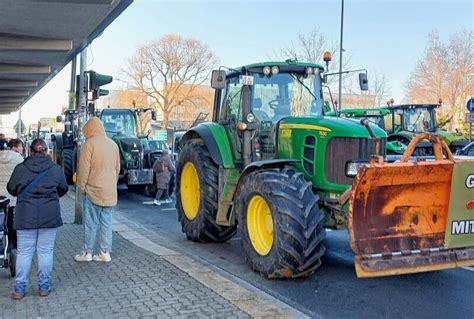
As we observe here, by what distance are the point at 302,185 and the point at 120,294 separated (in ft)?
7.83

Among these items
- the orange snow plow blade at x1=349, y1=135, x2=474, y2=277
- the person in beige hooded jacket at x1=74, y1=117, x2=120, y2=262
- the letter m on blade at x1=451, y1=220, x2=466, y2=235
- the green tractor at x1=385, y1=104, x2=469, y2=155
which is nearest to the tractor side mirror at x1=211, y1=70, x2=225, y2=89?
the person in beige hooded jacket at x1=74, y1=117, x2=120, y2=262

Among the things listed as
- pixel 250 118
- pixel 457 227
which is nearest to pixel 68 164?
pixel 250 118

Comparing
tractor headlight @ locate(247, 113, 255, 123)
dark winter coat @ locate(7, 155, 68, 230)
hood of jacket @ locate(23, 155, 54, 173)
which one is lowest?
dark winter coat @ locate(7, 155, 68, 230)

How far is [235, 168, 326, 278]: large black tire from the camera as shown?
6.00m

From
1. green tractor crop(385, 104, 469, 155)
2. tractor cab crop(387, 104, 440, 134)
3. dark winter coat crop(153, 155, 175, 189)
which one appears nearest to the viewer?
dark winter coat crop(153, 155, 175, 189)

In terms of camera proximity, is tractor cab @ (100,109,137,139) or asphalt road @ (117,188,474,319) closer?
asphalt road @ (117,188,474,319)

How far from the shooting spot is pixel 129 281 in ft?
19.5

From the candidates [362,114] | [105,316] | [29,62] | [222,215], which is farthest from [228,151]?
[362,114]

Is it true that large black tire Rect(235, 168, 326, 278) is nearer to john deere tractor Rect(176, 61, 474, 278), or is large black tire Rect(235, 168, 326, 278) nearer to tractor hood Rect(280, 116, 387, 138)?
john deere tractor Rect(176, 61, 474, 278)

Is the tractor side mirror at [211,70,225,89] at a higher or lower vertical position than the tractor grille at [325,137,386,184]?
higher

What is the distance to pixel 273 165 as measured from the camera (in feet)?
22.4

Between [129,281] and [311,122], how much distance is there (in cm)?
301

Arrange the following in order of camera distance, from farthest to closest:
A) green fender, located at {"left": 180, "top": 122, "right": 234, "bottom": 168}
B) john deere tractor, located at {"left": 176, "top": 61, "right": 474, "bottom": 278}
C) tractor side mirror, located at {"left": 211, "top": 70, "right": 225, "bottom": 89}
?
green fender, located at {"left": 180, "top": 122, "right": 234, "bottom": 168} < tractor side mirror, located at {"left": 211, "top": 70, "right": 225, "bottom": 89} < john deere tractor, located at {"left": 176, "top": 61, "right": 474, "bottom": 278}

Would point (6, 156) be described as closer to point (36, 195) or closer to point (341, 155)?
point (36, 195)
